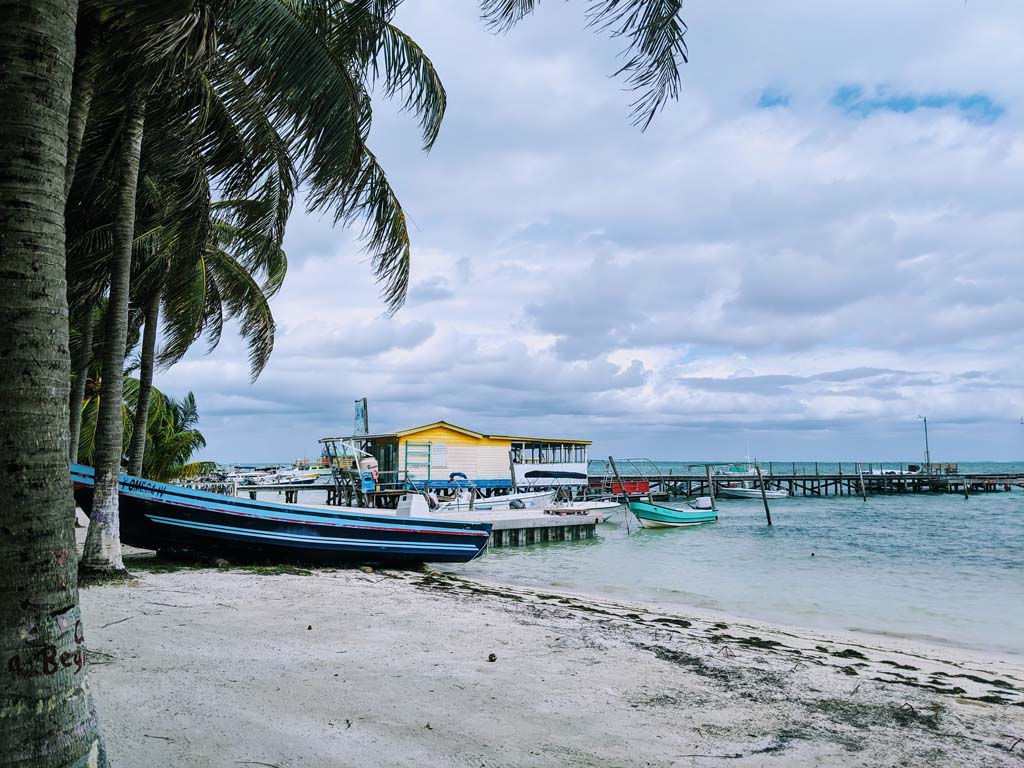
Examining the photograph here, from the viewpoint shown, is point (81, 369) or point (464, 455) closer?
point (81, 369)

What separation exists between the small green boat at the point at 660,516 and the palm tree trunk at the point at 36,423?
31605 mm

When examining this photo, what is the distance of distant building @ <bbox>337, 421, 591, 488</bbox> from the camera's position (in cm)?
3416

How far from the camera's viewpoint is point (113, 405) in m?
9.79

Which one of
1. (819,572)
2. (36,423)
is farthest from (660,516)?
(36,423)

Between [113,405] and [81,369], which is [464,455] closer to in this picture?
[81,369]

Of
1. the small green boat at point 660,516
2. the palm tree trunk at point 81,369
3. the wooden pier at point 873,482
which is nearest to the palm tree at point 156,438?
the palm tree trunk at point 81,369

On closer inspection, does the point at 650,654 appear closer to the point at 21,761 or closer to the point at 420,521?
the point at 21,761

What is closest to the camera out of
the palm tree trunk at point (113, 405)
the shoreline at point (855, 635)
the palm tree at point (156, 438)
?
the palm tree trunk at point (113, 405)

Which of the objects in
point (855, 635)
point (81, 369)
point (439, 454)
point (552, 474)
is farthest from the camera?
point (552, 474)

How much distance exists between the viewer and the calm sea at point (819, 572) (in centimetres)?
1466

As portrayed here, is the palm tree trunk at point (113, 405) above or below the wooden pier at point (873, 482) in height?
above

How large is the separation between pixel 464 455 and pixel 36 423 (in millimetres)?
34497

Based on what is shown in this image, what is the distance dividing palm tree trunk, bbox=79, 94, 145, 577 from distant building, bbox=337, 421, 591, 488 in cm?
2126

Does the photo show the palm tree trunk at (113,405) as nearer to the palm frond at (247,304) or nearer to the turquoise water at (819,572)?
the palm frond at (247,304)
